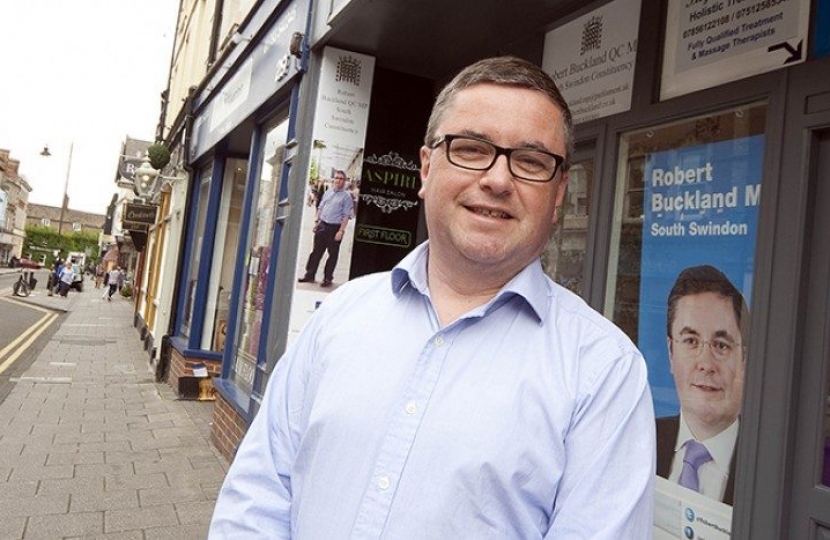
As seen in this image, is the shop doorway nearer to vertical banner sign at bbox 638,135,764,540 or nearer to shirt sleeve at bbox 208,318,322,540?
vertical banner sign at bbox 638,135,764,540

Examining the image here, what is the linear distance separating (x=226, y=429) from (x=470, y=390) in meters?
5.26

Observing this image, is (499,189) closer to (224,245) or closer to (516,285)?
(516,285)

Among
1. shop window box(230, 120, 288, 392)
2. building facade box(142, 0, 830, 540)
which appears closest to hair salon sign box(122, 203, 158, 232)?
shop window box(230, 120, 288, 392)

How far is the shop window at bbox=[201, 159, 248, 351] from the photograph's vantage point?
29.5 feet

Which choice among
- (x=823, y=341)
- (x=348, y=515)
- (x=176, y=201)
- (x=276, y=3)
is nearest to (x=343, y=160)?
A: (x=276, y=3)

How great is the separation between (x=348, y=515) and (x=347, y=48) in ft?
14.2

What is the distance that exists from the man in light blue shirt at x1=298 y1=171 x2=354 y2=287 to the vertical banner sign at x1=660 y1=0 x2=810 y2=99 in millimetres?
2539

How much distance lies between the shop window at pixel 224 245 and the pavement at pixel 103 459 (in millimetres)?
1070

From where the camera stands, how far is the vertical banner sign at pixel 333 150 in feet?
16.2

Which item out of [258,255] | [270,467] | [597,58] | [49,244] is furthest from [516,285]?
[49,244]

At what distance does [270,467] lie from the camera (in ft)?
5.38

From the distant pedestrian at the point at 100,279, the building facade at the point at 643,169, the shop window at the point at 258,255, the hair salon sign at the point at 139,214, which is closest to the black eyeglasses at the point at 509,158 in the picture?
the building facade at the point at 643,169

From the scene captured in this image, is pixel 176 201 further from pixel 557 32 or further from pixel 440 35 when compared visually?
pixel 557 32

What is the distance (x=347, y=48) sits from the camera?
504cm
